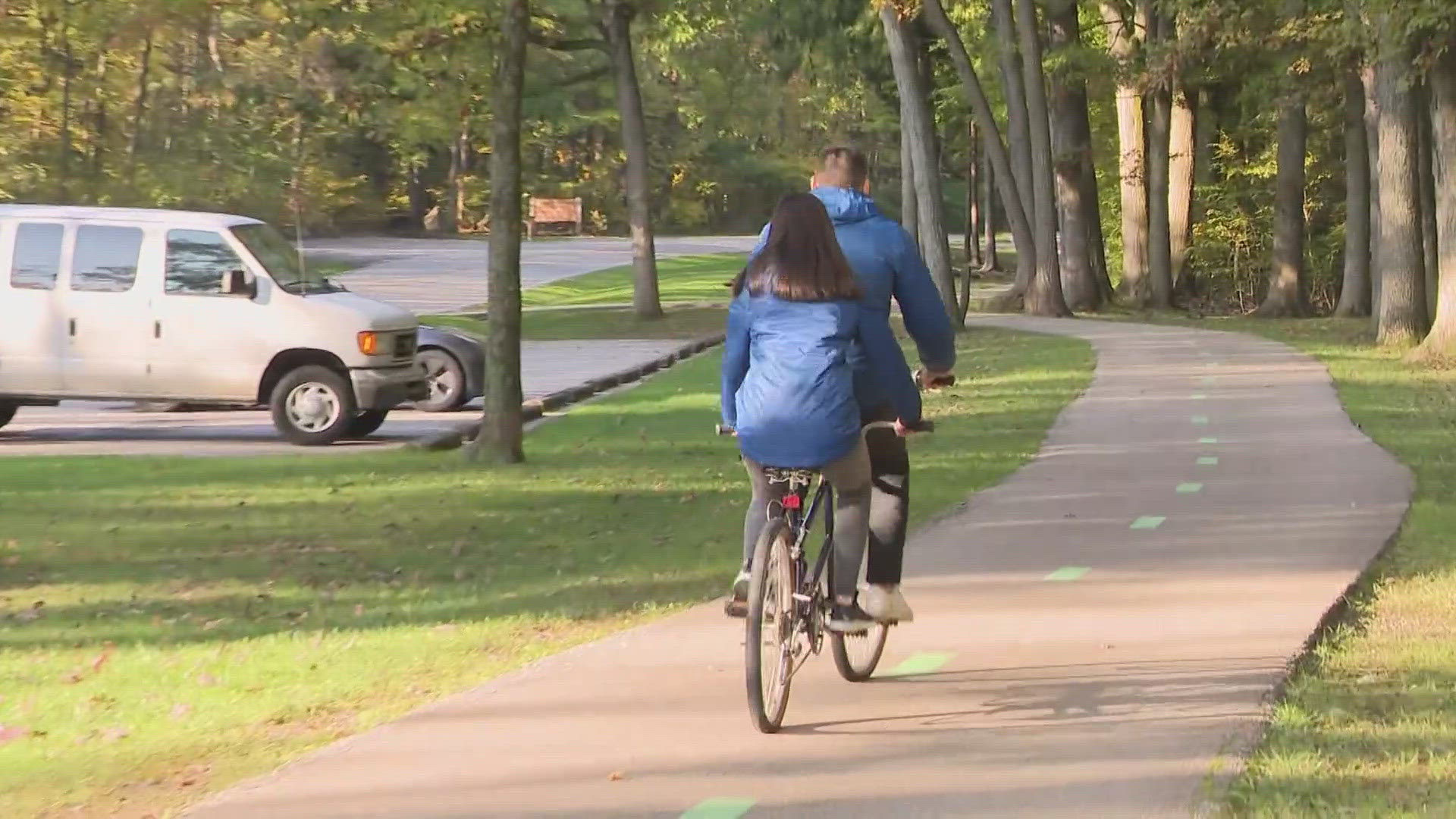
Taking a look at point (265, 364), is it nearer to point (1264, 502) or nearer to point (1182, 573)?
point (1264, 502)

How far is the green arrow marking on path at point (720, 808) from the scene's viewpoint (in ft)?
19.9

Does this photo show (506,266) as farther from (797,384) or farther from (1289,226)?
(1289,226)

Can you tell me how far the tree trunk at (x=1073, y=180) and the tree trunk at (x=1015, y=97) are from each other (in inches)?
46.1

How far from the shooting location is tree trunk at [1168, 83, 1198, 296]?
1689 inches

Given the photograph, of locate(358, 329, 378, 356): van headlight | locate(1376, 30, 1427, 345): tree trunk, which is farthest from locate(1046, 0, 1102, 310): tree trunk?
locate(358, 329, 378, 356): van headlight

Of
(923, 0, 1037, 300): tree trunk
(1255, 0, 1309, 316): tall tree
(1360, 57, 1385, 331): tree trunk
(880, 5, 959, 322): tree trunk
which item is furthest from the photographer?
(1255, 0, 1309, 316): tall tree

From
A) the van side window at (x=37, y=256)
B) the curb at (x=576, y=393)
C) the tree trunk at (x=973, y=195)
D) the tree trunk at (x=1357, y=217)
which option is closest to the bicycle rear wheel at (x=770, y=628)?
the curb at (x=576, y=393)

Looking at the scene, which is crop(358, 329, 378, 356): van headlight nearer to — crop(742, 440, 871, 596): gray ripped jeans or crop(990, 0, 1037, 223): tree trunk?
crop(742, 440, 871, 596): gray ripped jeans

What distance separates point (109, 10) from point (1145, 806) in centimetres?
1434

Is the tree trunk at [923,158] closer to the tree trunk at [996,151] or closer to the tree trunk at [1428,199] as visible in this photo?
the tree trunk at [996,151]

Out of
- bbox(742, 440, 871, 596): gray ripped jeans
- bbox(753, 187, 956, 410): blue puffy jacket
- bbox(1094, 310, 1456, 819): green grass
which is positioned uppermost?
bbox(753, 187, 956, 410): blue puffy jacket

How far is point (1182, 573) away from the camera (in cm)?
1043

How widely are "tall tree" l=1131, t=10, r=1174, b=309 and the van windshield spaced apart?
25904 millimetres

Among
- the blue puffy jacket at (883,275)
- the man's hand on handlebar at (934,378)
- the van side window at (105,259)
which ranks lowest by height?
the man's hand on handlebar at (934,378)
